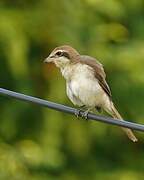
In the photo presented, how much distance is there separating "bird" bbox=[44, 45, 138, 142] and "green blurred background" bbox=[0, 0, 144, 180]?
1885 millimetres

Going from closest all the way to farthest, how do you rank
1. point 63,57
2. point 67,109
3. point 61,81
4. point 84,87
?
1. point 67,109
2. point 84,87
3. point 63,57
4. point 61,81

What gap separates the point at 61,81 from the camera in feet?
34.3

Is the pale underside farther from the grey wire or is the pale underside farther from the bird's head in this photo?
the grey wire

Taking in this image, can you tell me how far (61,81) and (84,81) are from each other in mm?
2344

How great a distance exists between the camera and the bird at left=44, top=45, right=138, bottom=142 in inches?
319

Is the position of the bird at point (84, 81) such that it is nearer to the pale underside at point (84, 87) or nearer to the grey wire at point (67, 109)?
the pale underside at point (84, 87)

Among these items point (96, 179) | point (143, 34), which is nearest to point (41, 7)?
point (143, 34)

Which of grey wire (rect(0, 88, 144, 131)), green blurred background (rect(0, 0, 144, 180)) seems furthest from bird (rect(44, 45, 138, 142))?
green blurred background (rect(0, 0, 144, 180))

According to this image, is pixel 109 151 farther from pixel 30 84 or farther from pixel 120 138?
pixel 30 84

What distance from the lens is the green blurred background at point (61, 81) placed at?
10.3 m

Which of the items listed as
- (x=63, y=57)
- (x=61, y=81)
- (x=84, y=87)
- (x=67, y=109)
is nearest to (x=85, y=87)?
(x=84, y=87)

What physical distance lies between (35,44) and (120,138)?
4.29 ft

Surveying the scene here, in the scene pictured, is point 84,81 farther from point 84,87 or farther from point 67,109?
point 67,109

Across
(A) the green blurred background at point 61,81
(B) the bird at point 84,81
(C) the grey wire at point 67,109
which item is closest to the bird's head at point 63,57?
(B) the bird at point 84,81
